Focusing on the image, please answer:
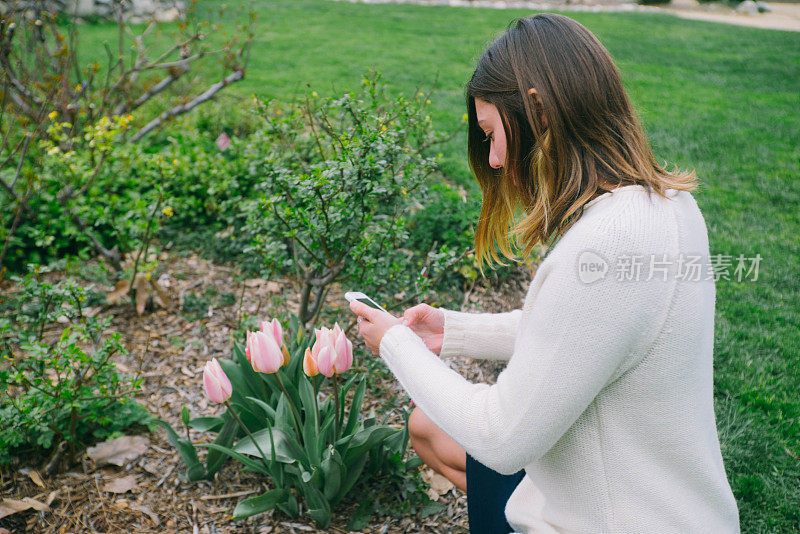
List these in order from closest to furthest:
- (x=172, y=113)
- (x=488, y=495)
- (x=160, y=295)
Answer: (x=488, y=495) < (x=160, y=295) < (x=172, y=113)

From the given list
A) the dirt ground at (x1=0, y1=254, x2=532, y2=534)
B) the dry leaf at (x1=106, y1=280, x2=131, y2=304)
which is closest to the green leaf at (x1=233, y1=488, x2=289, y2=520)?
the dirt ground at (x1=0, y1=254, x2=532, y2=534)

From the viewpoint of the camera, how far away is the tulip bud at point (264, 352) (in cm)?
178

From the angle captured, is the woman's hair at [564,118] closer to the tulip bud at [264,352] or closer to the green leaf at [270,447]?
the tulip bud at [264,352]

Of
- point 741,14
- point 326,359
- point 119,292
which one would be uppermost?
point 741,14

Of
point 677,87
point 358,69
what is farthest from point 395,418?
point 677,87

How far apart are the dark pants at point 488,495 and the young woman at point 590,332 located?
0.11 m

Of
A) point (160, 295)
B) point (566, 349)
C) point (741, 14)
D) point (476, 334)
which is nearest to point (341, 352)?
point (476, 334)

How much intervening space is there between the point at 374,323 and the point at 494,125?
595mm

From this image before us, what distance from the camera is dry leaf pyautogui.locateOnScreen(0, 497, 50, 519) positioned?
2.16m

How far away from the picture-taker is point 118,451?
251cm

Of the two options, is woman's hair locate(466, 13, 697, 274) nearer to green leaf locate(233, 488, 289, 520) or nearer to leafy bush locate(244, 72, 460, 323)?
leafy bush locate(244, 72, 460, 323)

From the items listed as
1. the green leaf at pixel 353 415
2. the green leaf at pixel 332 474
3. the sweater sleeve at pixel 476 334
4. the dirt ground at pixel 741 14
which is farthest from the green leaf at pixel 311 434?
the dirt ground at pixel 741 14

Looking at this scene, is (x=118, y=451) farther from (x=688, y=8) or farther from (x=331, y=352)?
(x=688, y=8)

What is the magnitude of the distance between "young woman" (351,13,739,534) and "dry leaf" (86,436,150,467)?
1459mm
